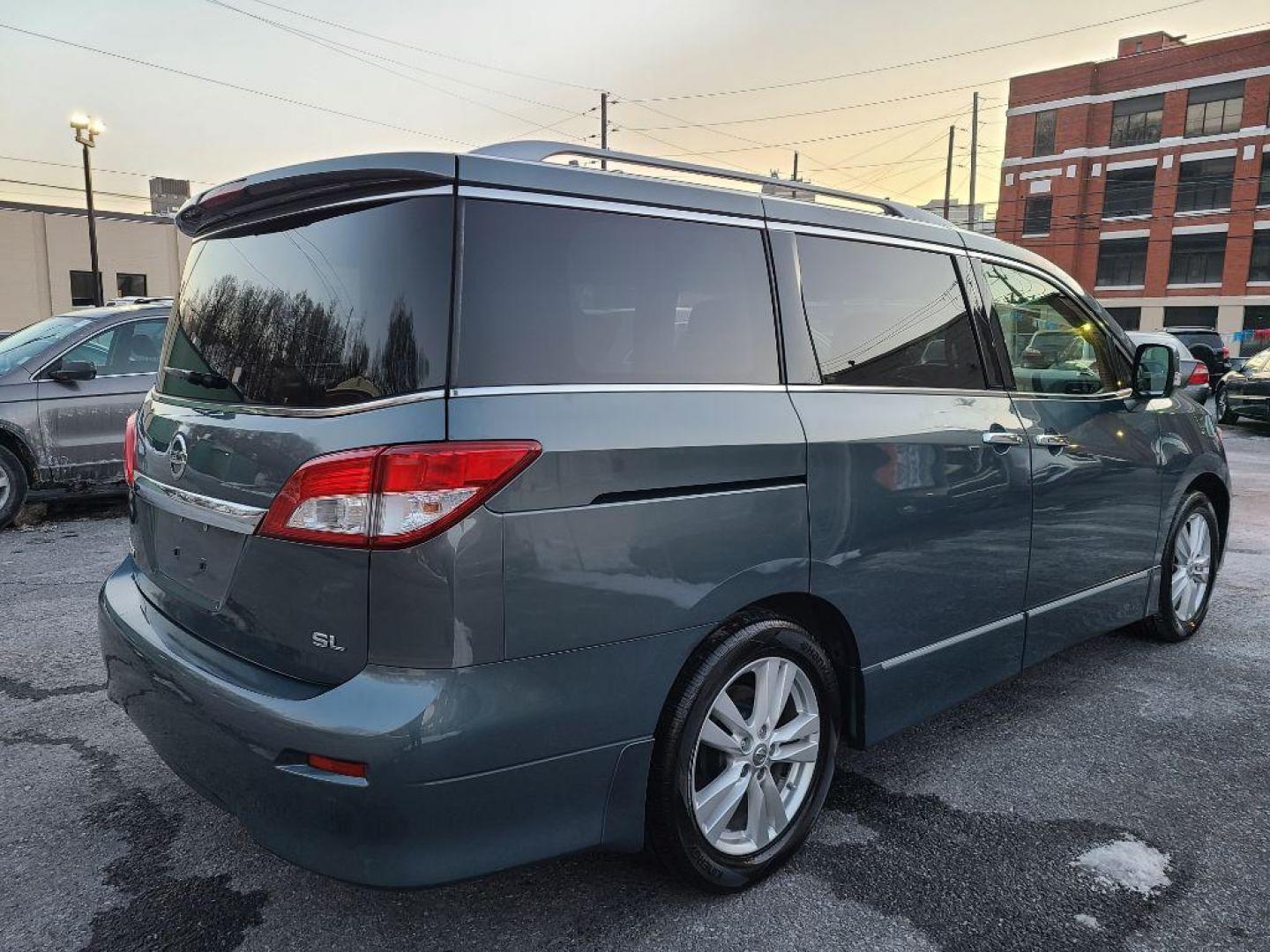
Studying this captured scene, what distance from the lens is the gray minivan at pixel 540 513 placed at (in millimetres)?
1930

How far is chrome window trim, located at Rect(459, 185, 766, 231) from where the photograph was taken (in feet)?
6.80

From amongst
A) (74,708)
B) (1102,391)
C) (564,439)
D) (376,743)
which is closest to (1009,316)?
(1102,391)

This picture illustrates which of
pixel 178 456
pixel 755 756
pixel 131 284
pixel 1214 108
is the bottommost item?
pixel 755 756

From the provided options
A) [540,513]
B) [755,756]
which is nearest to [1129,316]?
[755,756]

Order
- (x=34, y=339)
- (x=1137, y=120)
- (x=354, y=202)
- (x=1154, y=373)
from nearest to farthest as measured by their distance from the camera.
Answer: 1. (x=354, y=202)
2. (x=1154, y=373)
3. (x=34, y=339)
4. (x=1137, y=120)

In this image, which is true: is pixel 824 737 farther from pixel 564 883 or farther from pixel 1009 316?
pixel 1009 316

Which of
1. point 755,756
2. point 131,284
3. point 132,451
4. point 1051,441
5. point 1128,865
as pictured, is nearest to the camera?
point 755,756

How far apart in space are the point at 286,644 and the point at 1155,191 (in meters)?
57.4

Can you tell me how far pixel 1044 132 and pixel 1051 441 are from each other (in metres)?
57.5

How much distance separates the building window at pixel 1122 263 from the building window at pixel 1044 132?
253 inches

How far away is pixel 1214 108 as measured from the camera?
47125 millimetres

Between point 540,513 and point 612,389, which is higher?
point 612,389

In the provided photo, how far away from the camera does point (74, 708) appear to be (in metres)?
3.70

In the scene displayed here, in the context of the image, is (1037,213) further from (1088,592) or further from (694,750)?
(694,750)
